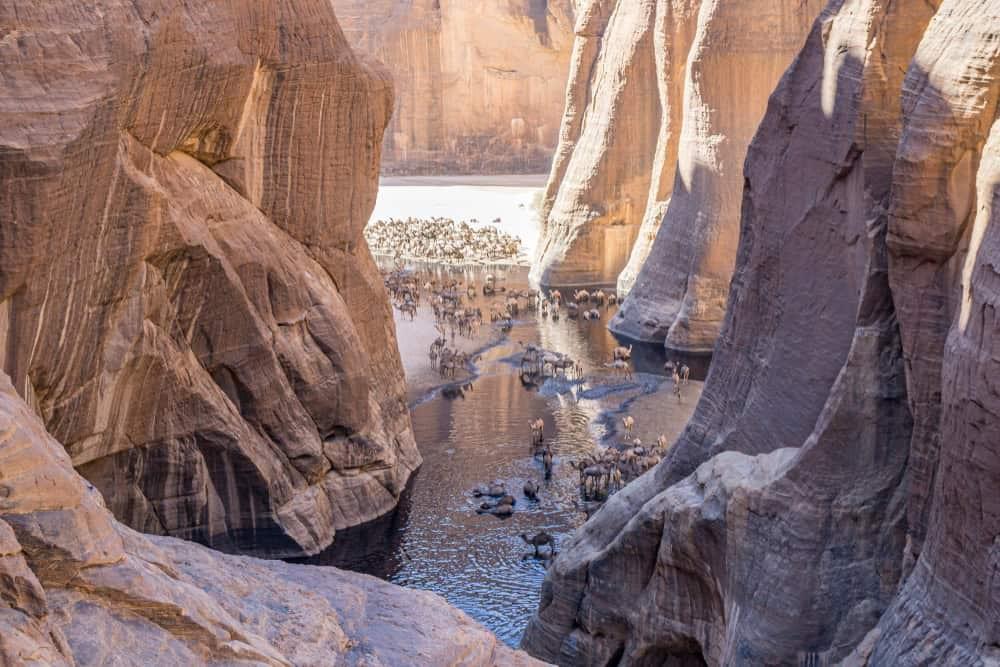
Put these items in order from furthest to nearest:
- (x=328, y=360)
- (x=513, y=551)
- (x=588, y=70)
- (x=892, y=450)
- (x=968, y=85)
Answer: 1. (x=588, y=70)
2. (x=328, y=360)
3. (x=513, y=551)
4. (x=892, y=450)
5. (x=968, y=85)

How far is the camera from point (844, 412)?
472 inches

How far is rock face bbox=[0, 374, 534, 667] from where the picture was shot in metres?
7.14

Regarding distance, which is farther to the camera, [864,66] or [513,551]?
[513,551]

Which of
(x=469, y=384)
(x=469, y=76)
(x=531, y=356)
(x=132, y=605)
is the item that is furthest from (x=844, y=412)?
(x=469, y=76)

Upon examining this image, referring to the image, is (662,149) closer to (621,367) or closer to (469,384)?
(621,367)

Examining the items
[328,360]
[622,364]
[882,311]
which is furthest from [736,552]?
[622,364]

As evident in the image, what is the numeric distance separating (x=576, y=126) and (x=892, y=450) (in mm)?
31725

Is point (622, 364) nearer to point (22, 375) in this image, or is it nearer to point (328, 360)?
point (328, 360)

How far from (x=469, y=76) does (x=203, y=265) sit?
4352 cm

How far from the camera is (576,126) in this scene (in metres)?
42.8

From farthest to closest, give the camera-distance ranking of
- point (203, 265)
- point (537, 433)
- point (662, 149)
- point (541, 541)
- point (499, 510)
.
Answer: point (662, 149) → point (537, 433) → point (499, 510) → point (541, 541) → point (203, 265)

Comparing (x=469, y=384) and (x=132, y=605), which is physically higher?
(x=132, y=605)

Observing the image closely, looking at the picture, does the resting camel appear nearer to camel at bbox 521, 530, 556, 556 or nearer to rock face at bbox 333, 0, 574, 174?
camel at bbox 521, 530, 556, 556

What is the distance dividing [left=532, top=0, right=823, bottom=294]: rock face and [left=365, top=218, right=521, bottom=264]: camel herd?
4.14 meters
